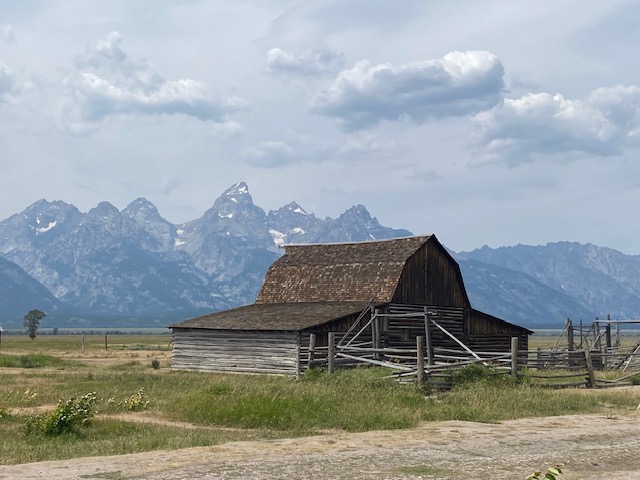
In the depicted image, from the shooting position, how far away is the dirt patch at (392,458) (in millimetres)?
12852

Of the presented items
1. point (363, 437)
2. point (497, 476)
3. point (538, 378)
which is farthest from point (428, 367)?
point (497, 476)

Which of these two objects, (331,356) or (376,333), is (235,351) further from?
(331,356)

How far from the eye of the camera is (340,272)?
4600cm

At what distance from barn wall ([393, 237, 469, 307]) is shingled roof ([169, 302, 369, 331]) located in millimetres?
2512

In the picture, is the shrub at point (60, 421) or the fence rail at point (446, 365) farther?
the fence rail at point (446, 365)

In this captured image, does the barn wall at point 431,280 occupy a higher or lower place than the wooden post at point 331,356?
higher

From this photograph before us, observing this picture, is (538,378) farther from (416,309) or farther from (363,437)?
(363,437)

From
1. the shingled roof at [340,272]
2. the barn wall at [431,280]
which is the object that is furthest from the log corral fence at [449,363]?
the shingled roof at [340,272]

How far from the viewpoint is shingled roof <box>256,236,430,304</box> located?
43.3m

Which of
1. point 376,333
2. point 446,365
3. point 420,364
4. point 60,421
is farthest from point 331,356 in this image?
point 60,421

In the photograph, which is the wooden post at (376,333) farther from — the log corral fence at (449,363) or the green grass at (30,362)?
the green grass at (30,362)

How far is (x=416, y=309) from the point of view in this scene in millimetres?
43438

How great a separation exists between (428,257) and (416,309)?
128 inches

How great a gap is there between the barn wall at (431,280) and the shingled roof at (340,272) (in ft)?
1.71
